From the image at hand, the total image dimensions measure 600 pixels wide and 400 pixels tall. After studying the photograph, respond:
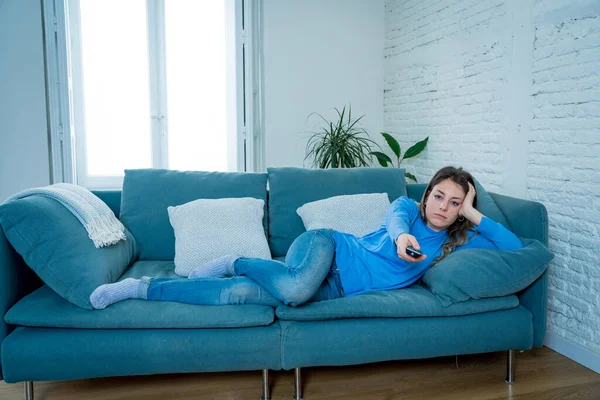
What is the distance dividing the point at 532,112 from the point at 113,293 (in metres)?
2.34

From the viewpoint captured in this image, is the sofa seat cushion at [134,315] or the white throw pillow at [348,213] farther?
the white throw pillow at [348,213]

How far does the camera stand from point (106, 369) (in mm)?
1932

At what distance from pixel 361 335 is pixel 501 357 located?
0.93m

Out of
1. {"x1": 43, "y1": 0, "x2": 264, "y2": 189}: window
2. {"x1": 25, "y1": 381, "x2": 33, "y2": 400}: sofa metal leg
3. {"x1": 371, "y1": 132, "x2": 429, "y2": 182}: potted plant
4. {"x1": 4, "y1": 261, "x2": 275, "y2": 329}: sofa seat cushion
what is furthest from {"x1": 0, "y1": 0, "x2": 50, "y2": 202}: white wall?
{"x1": 371, "y1": 132, "x2": 429, "y2": 182}: potted plant

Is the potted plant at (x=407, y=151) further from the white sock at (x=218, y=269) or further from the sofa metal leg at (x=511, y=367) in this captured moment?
the white sock at (x=218, y=269)

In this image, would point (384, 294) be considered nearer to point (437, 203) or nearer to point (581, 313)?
point (437, 203)

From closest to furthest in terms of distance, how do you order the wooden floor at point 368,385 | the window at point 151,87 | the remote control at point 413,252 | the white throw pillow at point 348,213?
1. the remote control at point 413,252
2. the wooden floor at point 368,385
3. the white throw pillow at point 348,213
4. the window at point 151,87

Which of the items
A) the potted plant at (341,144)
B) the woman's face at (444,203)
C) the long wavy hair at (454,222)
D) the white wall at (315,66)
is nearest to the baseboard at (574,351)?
the long wavy hair at (454,222)

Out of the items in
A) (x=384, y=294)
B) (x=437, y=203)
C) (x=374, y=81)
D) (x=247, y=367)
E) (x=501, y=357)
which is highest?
(x=374, y=81)

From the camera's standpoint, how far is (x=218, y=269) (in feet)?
7.17

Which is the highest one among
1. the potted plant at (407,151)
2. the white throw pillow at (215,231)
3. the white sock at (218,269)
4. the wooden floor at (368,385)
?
the potted plant at (407,151)

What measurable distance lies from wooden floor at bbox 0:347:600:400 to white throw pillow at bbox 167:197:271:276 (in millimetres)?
521

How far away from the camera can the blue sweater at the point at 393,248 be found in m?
2.15

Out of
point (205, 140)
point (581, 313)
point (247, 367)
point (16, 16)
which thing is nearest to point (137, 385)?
point (247, 367)
